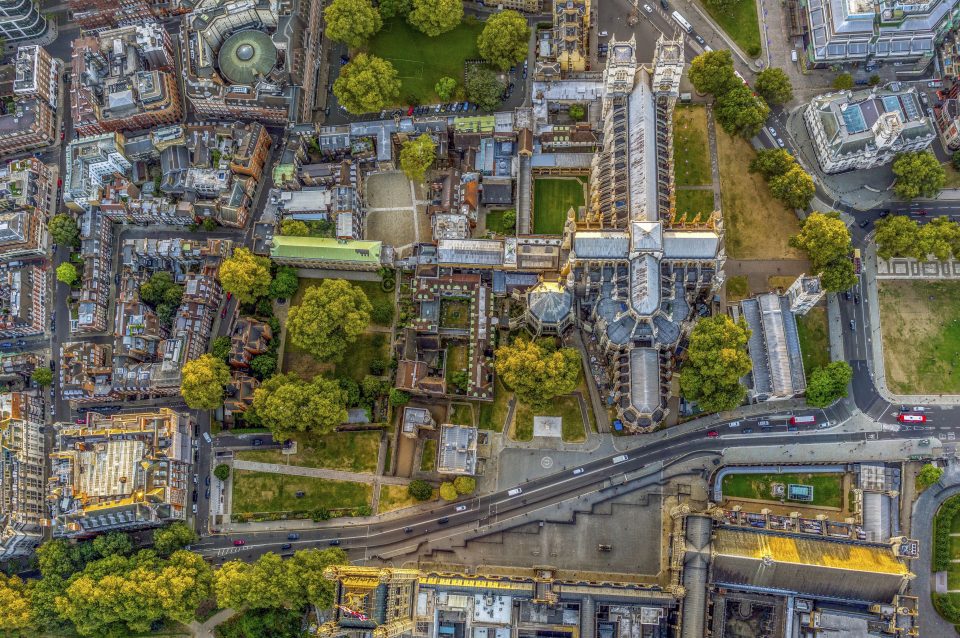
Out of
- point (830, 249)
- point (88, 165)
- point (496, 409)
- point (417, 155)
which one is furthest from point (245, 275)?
point (830, 249)

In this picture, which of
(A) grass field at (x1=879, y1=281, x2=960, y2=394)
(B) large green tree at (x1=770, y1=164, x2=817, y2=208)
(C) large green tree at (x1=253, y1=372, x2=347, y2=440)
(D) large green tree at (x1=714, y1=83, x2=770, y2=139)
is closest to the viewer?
(C) large green tree at (x1=253, y1=372, x2=347, y2=440)

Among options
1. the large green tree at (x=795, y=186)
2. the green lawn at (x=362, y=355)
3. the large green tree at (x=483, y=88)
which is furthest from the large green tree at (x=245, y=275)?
the large green tree at (x=795, y=186)

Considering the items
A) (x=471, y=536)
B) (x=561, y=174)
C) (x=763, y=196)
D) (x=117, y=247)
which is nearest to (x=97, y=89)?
(x=117, y=247)

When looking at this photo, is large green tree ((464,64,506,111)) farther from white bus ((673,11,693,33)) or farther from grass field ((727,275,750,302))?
grass field ((727,275,750,302))

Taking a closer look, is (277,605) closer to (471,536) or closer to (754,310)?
(471,536)

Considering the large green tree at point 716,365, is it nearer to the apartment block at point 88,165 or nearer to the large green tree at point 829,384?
the large green tree at point 829,384

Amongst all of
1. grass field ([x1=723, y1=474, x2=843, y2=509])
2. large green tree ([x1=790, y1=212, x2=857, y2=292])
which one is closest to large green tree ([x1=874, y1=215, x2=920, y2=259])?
large green tree ([x1=790, y1=212, x2=857, y2=292])
